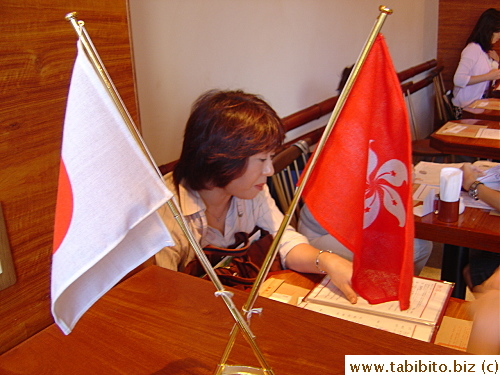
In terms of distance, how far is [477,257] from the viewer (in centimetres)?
223

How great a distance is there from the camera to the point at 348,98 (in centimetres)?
98

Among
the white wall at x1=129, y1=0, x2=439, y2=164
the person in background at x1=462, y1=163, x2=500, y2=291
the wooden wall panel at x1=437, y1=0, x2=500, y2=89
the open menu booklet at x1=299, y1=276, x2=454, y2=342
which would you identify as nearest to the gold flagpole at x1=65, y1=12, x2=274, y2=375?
the open menu booklet at x1=299, y1=276, x2=454, y2=342

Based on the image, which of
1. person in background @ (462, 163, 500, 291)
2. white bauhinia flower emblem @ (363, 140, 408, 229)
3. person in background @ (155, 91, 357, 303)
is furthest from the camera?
person in background @ (462, 163, 500, 291)

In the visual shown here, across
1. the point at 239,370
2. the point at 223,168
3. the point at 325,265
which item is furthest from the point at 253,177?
the point at 239,370

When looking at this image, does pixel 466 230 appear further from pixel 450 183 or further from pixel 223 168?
pixel 223 168

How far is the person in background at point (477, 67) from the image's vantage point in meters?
5.46

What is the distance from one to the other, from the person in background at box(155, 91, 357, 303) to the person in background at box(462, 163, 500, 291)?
30.3 inches

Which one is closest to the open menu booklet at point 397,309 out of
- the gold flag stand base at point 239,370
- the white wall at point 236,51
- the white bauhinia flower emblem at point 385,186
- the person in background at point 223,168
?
the person in background at point 223,168

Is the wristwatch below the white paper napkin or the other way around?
below

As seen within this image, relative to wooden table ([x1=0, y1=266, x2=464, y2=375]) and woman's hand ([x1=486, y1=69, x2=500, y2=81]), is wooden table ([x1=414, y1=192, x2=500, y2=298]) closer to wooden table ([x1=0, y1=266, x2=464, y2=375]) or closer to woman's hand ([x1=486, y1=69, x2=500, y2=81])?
wooden table ([x1=0, y1=266, x2=464, y2=375])

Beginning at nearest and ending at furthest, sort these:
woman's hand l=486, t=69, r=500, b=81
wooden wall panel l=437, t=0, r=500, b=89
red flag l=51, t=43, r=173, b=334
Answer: red flag l=51, t=43, r=173, b=334
woman's hand l=486, t=69, r=500, b=81
wooden wall panel l=437, t=0, r=500, b=89

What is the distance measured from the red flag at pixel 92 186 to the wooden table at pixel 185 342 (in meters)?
0.24

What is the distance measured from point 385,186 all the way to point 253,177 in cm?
82

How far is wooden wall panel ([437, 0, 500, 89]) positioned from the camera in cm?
657
